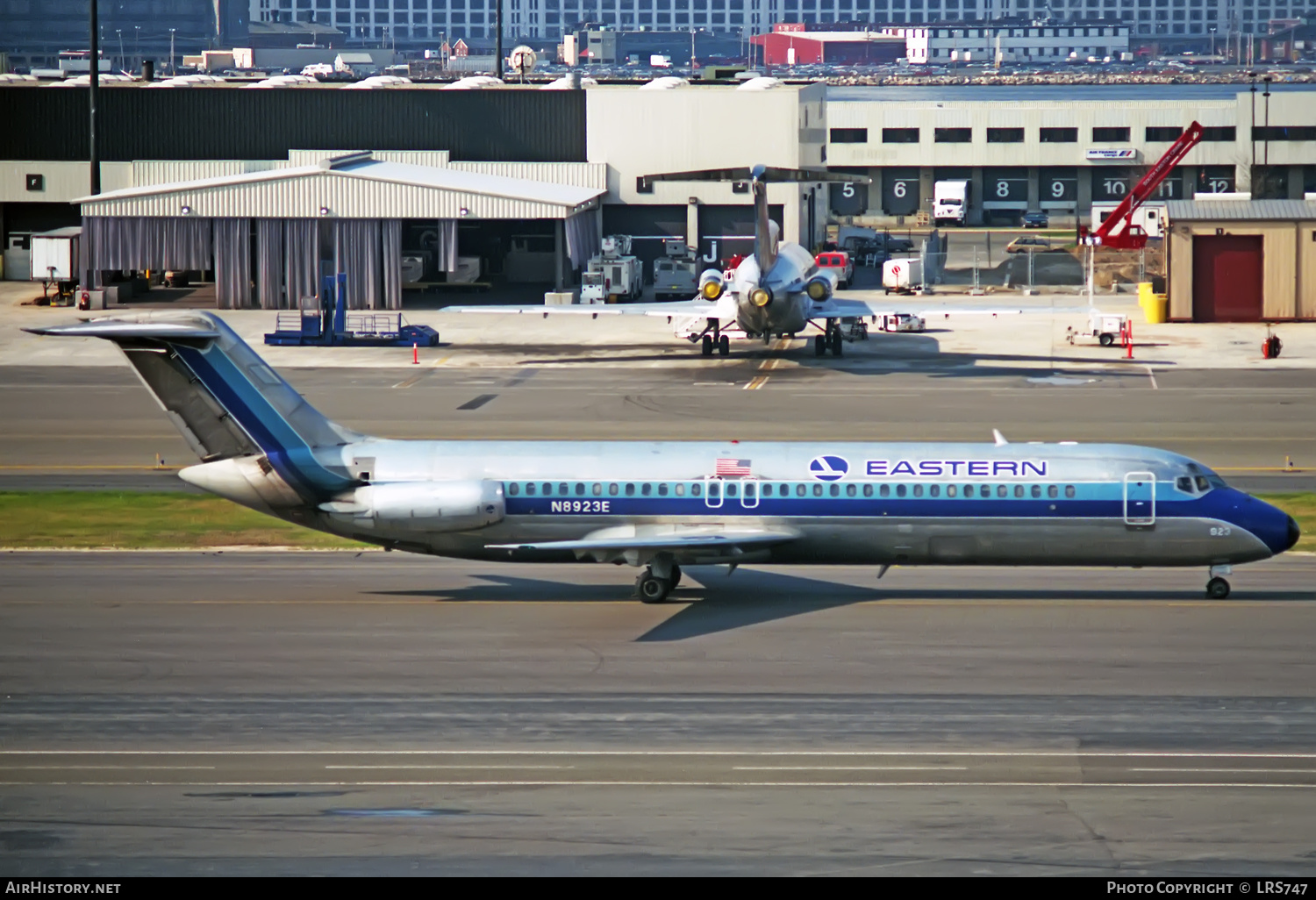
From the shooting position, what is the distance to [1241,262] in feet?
252

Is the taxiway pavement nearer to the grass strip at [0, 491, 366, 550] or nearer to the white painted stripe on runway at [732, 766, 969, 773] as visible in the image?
the white painted stripe on runway at [732, 766, 969, 773]

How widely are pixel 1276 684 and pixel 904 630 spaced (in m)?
6.13

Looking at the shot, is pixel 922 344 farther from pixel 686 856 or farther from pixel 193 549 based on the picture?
pixel 686 856

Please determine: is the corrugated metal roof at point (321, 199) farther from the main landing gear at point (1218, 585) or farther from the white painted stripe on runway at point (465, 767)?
the white painted stripe on runway at point (465, 767)

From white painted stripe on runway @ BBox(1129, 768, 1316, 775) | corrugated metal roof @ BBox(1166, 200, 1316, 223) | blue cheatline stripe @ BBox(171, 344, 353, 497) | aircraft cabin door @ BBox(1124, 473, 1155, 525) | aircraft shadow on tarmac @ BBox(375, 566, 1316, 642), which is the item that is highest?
corrugated metal roof @ BBox(1166, 200, 1316, 223)

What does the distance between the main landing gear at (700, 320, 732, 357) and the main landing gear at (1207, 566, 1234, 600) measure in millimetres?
38796

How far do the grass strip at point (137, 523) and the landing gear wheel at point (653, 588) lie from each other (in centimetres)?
909

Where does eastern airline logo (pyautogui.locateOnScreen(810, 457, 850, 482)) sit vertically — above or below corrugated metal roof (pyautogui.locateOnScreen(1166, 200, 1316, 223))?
below

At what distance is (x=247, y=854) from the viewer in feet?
63.3

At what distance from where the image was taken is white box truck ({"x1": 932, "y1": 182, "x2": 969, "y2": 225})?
130m

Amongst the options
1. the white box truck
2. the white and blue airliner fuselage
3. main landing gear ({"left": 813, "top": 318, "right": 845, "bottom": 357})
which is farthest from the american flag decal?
the white box truck

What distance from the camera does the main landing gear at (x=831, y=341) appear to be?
68.7 m

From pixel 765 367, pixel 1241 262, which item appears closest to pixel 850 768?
pixel 765 367

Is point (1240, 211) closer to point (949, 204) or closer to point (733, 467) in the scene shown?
point (733, 467)
